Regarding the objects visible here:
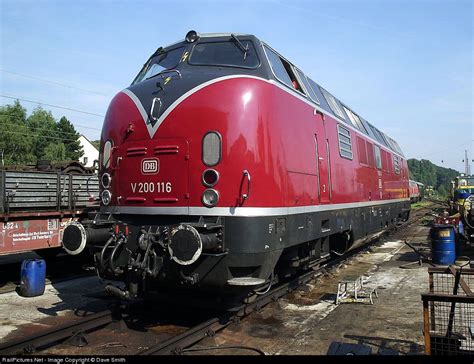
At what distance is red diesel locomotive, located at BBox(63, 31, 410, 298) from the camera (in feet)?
17.4

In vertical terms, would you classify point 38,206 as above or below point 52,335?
above

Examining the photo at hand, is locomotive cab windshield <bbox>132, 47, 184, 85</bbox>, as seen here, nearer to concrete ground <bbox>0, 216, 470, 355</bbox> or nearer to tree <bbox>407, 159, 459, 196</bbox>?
concrete ground <bbox>0, 216, 470, 355</bbox>

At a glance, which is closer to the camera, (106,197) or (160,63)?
(106,197)

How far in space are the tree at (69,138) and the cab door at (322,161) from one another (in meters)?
63.1

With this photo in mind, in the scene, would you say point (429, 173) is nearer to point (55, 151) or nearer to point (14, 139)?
point (55, 151)

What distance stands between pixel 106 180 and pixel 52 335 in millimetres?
2165

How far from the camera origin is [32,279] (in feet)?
25.8

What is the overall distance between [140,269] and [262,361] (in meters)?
2.04

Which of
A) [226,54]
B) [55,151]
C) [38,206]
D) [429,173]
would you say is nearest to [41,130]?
A: [55,151]

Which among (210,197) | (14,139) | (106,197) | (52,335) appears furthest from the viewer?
(14,139)

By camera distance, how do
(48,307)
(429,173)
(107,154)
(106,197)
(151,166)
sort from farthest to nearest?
(429,173) → (48,307) → (107,154) → (106,197) → (151,166)

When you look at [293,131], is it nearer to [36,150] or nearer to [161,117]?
[161,117]

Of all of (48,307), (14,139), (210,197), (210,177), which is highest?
(14,139)

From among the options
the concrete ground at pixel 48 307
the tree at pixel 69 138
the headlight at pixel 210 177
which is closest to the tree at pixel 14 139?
the tree at pixel 69 138
